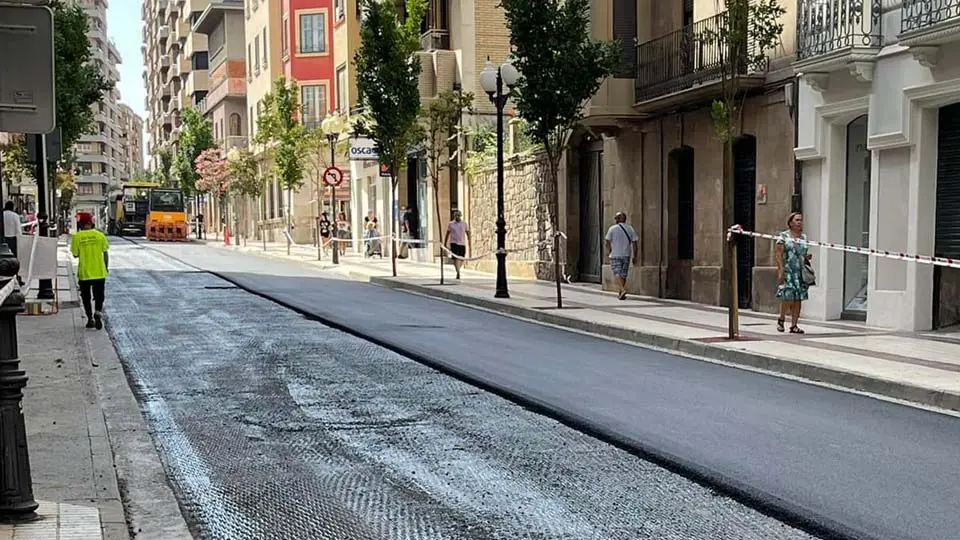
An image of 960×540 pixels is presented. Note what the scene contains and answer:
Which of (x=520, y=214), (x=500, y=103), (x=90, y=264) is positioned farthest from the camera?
(x=520, y=214)

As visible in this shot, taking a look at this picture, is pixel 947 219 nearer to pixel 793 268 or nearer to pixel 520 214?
pixel 793 268

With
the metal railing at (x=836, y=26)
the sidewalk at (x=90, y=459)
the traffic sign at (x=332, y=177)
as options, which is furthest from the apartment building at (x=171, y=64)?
the sidewalk at (x=90, y=459)

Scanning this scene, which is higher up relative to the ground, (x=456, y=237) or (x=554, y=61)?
(x=554, y=61)

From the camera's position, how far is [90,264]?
14.0m

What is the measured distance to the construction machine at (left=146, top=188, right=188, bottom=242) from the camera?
60156 mm

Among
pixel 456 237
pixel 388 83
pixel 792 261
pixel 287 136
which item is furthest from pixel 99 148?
pixel 792 261

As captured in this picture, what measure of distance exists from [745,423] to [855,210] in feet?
29.5

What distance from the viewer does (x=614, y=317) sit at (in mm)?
15742

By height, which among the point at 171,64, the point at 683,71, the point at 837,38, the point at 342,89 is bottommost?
the point at 837,38

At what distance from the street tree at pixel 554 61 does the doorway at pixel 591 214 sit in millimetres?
5560

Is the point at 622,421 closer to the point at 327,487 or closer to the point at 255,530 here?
the point at 327,487

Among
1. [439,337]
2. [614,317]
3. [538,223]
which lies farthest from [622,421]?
[538,223]

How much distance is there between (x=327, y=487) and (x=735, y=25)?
30.3 ft

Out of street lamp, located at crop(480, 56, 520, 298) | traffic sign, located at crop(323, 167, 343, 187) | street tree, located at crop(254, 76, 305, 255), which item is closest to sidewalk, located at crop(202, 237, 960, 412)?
street lamp, located at crop(480, 56, 520, 298)
